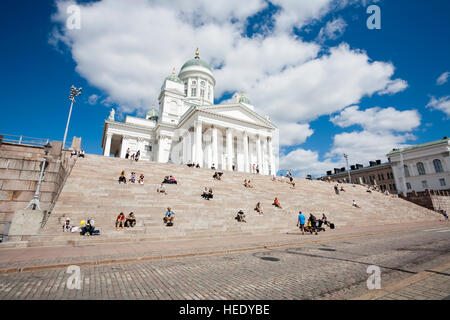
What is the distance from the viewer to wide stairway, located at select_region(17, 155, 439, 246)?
11.6 meters

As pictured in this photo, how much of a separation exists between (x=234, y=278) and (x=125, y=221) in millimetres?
8650

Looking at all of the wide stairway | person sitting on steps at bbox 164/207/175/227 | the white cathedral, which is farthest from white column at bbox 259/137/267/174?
person sitting on steps at bbox 164/207/175/227

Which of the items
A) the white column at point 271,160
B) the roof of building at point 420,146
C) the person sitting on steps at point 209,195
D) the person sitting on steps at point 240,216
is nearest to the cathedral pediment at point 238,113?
the white column at point 271,160

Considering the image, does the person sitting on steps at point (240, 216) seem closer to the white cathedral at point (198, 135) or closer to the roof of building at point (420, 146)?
the white cathedral at point (198, 135)

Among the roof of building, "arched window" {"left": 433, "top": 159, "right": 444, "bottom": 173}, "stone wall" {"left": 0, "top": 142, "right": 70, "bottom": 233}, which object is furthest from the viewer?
"arched window" {"left": 433, "top": 159, "right": 444, "bottom": 173}

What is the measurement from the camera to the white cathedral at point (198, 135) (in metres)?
41.0

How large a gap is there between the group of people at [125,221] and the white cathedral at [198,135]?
25.8 meters

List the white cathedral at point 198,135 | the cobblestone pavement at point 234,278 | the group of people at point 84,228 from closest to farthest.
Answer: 1. the cobblestone pavement at point 234,278
2. the group of people at point 84,228
3. the white cathedral at point 198,135

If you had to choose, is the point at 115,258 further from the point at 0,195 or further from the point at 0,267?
the point at 0,195

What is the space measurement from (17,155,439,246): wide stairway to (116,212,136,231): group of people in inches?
11.0

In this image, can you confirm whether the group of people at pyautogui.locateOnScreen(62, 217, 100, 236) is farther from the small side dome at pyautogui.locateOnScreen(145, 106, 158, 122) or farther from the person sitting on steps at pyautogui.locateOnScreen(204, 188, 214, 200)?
the small side dome at pyautogui.locateOnScreen(145, 106, 158, 122)

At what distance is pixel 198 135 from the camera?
127ft

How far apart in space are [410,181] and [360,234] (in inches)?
2393

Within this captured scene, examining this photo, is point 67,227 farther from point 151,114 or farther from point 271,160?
point 151,114
